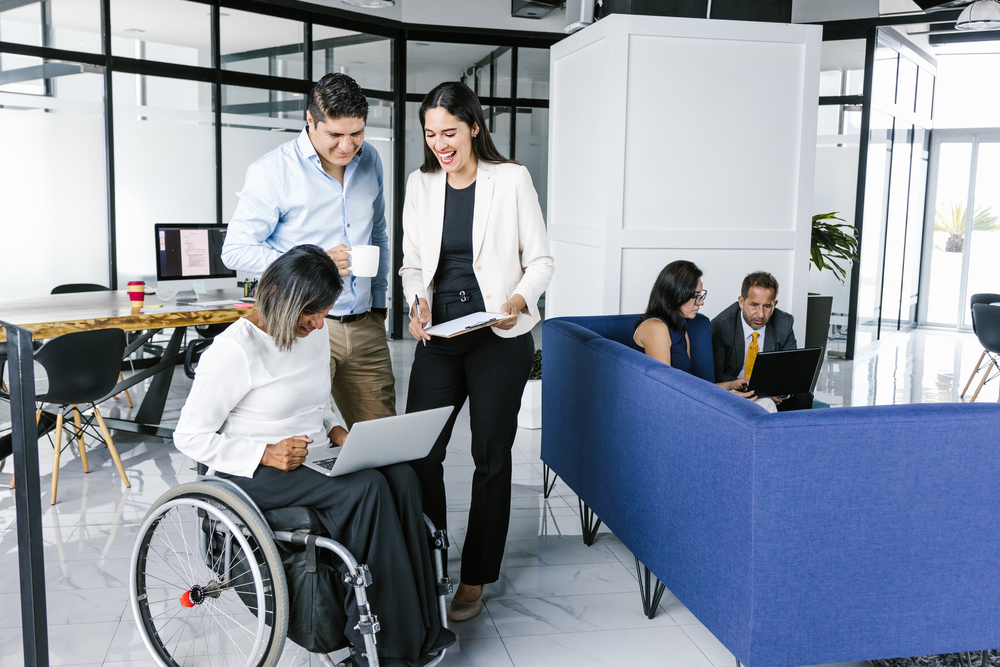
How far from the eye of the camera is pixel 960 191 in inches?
404

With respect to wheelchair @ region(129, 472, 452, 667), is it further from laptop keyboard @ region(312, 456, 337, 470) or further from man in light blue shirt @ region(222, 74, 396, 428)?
man in light blue shirt @ region(222, 74, 396, 428)

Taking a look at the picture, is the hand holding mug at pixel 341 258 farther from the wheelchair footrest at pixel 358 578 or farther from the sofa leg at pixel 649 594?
the sofa leg at pixel 649 594

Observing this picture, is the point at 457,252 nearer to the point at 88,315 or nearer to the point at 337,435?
the point at 337,435

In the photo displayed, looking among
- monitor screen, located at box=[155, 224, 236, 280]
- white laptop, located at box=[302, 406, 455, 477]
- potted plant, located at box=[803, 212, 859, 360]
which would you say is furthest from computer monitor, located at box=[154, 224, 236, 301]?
potted plant, located at box=[803, 212, 859, 360]

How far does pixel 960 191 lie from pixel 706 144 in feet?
24.6

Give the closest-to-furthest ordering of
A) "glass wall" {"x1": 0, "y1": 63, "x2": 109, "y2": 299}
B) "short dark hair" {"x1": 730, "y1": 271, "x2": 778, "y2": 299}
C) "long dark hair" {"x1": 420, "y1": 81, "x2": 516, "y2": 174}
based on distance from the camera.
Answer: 1. "long dark hair" {"x1": 420, "y1": 81, "x2": 516, "y2": 174}
2. "short dark hair" {"x1": 730, "y1": 271, "x2": 778, "y2": 299}
3. "glass wall" {"x1": 0, "y1": 63, "x2": 109, "y2": 299}

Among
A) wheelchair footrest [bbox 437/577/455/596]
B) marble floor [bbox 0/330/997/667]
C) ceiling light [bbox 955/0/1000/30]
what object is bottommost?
marble floor [bbox 0/330/997/667]

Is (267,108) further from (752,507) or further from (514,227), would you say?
(752,507)

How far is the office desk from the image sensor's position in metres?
3.83

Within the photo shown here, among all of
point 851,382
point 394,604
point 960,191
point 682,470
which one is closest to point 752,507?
point 682,470

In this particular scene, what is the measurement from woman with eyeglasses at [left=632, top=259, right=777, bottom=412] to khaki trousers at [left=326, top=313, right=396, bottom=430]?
3.49ft

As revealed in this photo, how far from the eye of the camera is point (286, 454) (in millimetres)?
2061

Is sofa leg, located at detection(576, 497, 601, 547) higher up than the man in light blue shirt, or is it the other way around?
the man in light blue shirt

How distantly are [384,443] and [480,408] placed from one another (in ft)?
1.99
